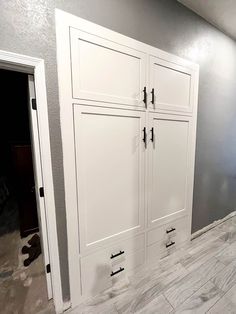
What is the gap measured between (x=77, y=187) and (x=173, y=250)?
1433mm

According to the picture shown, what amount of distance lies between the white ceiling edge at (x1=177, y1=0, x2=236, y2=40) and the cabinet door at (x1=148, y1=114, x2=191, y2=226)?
107 cm

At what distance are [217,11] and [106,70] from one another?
1.45 metres

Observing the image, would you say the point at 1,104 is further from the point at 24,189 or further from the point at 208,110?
the point at 208,110

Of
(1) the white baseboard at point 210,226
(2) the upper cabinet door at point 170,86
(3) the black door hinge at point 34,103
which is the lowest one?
(1) the white baseboard at point 210,226

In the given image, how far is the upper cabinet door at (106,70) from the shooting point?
3.83ft

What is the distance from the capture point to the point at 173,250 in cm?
194

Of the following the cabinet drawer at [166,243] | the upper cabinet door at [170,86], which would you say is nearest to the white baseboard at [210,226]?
the cabinet drawer at [166,243]

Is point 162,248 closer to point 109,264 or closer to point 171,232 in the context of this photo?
point 171,232

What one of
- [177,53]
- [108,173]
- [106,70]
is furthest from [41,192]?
[177,53]

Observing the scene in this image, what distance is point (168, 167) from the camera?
1737mm

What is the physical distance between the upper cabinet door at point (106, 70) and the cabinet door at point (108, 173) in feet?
0.36

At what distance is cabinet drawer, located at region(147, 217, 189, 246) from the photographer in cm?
173

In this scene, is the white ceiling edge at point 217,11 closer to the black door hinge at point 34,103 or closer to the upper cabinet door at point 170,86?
the upper cabinet door at point 170,86

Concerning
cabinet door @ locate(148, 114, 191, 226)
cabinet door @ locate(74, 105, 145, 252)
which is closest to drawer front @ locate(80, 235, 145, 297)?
cabinet door @ locate(74, 105, 145, 252)
